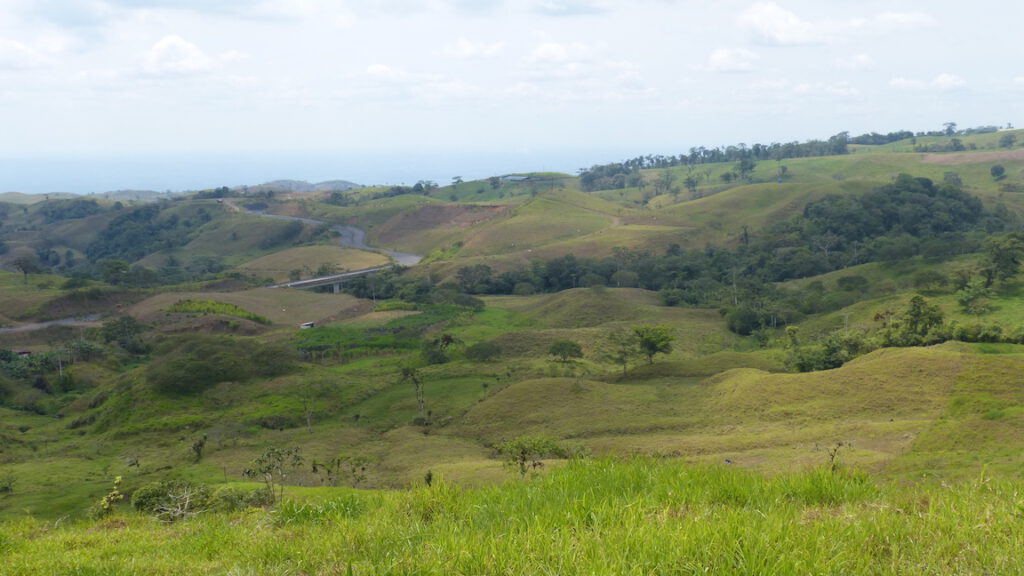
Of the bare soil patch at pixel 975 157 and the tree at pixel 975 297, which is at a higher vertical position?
the bare soil patch at pixel 975 157

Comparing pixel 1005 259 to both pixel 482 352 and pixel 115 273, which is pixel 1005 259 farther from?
pixel 115 273

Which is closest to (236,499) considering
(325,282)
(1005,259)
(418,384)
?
(418,384)

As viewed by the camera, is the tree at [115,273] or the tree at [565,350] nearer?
the tree at [565,350]

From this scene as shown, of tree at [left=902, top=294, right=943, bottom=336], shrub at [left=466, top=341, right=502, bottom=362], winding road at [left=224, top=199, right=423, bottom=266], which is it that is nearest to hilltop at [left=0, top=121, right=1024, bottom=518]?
tree at [left=902, top=294, right=943, bottom=336]

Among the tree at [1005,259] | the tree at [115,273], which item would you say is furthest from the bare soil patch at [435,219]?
the tree at [1005,259]

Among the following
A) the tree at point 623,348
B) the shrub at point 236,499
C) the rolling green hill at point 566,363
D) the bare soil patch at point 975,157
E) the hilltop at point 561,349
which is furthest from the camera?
the bare soil patch at point 975,157

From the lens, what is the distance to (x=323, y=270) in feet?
433

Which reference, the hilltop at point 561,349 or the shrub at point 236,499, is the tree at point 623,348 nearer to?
the hilltop at point 561,349

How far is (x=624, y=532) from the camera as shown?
5.79 meters

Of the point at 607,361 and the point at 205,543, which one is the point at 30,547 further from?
the point at 607,361

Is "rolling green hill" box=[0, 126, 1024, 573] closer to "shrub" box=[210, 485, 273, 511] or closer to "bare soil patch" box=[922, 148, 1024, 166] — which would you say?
"shrub" box=[210, 485, 273, 511]

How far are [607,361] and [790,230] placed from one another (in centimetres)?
7757

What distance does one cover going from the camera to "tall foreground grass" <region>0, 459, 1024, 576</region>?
5.29 m

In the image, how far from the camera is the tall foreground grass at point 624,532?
5.29 m
